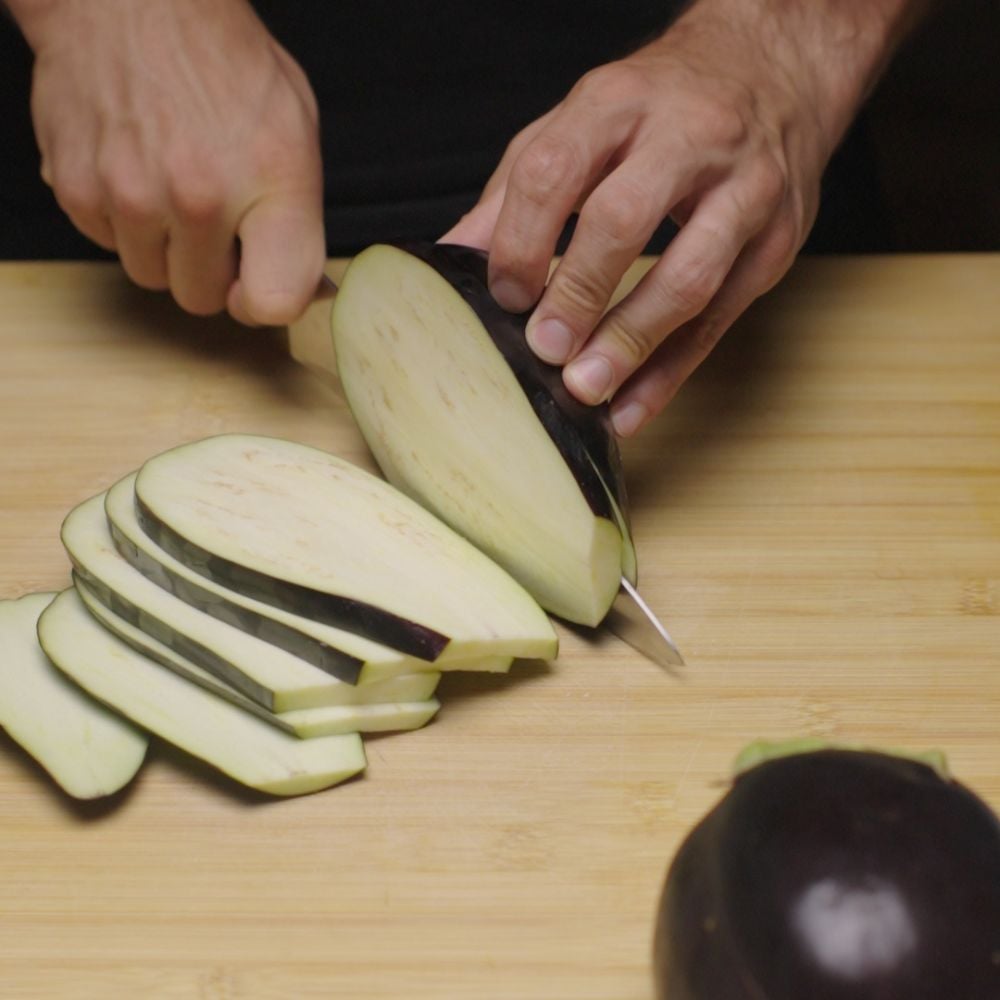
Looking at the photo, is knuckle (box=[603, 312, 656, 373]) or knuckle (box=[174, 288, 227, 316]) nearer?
knuckle (box=[603, 312, 656, 373])

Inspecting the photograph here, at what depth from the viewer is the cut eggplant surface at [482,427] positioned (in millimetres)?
1478

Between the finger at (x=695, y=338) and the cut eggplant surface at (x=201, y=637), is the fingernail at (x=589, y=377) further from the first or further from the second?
the cut eggplant surface at (x=201, y=637)

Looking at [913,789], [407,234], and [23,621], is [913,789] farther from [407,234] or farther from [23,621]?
[407,234]

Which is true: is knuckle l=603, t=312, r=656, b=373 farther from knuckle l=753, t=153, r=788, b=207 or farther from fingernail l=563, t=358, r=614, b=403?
knuckle l=753, t=153, r=788, b=207

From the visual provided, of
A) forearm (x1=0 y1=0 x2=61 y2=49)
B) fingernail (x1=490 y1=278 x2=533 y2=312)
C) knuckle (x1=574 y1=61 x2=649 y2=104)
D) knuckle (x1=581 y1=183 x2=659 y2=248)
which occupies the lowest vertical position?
fingernail (x1=490 y1=278 x2=533 y2=312)

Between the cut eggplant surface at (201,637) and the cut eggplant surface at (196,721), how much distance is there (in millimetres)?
36

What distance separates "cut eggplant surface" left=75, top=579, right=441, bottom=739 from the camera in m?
1.38

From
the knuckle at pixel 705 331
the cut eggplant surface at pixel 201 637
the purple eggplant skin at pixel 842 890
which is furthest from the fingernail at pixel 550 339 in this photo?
the purple eggplant skin at pixel 842 890

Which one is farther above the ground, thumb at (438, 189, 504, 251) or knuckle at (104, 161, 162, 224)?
thumb at (438, 189, 504, 251)

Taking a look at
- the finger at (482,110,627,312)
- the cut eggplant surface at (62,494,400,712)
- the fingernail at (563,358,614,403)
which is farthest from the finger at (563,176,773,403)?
the cut eggplant surface at (62,494,400,712)

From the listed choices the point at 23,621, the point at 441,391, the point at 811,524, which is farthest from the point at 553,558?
the point at 23,621

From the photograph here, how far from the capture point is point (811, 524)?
169 cm

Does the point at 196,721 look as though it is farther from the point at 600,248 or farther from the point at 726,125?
the point at 726,125

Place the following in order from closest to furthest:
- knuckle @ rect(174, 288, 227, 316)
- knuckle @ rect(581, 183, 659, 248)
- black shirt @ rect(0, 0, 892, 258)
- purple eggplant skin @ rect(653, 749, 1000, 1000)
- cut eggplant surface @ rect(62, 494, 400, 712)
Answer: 1. purple eggplant skin @ rect(653, 749, 1000, 1000)
2. cut eggplant surface @ rect(62, 494, 400, 712)
3. knuckle @ rect(581, 183, 659, 248)
4. knuckle @ rect(174, 288, 227, 316)
5. black shirt @ rect(0, 0, 892, 258)
